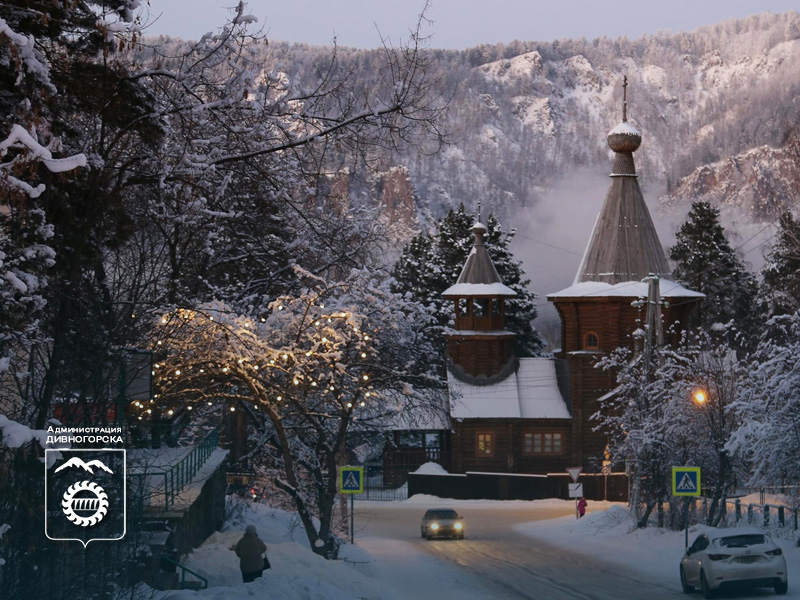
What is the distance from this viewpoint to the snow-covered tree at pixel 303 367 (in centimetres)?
2092

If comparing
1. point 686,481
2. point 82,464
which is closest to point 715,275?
point 686,481

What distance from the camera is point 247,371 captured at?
2166cm

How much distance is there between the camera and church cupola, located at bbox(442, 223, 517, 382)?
6022 cm

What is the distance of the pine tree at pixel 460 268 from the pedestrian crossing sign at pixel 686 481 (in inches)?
1685

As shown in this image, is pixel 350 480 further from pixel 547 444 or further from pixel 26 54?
pixel 547 444

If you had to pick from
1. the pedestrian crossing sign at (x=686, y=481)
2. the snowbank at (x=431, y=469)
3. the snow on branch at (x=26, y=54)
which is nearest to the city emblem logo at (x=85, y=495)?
the snow on branch at (x=26, y=54)

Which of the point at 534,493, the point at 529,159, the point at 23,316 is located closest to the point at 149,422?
the point at 23,316

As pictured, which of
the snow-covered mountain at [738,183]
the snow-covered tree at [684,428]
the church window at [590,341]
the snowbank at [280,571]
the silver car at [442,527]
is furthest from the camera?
the snow-covered mountain at [738,183]

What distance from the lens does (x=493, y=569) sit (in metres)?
27.6

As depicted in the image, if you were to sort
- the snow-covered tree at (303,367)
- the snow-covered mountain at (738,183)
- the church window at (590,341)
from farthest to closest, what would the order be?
the snow-covered mountain at (738,183)
the church window at (590,341)
the snow-covered tree at (303,367)

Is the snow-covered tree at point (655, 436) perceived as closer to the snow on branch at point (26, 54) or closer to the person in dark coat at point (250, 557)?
the person in dark coat at point (250, 557)

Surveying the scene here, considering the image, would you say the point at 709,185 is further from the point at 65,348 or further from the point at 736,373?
the point at 65,348

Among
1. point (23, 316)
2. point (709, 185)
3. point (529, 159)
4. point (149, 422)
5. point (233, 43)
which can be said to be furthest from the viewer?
point (529, 159)

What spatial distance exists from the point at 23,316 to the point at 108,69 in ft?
8.34
